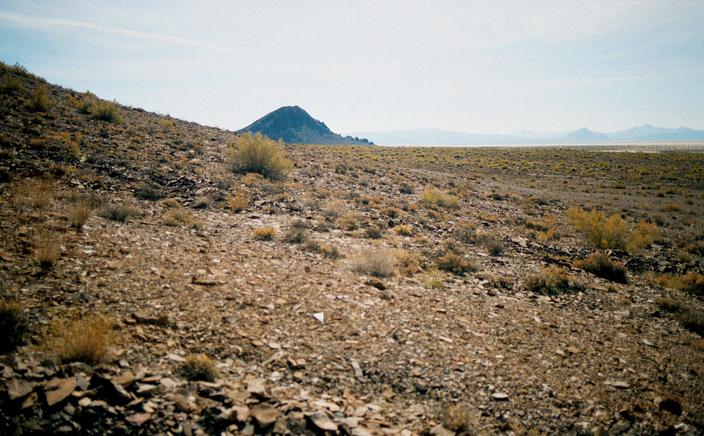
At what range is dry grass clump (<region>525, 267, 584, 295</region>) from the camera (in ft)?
29.3

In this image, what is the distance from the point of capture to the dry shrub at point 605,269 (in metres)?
10.3

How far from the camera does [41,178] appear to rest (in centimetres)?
1100

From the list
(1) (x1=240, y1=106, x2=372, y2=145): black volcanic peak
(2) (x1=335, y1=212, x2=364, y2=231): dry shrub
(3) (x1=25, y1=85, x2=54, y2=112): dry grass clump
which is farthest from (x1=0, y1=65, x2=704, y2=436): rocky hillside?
(1) (x1=240, y1=106, x2=372, y2=145): black volcanic peak

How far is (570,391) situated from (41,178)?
48.7ft

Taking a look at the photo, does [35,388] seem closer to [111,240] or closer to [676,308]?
[111,240]

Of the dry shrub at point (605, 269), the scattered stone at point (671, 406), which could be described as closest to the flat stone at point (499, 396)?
the scattered stone at point (671, 406)

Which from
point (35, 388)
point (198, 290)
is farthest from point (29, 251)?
point (35, 388)

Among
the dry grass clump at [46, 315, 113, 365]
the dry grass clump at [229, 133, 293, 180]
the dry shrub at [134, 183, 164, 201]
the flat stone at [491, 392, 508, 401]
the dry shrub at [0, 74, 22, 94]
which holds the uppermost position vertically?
the dry shrub at [0, 74, 22, 94]

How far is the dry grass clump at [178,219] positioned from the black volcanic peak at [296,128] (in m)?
127

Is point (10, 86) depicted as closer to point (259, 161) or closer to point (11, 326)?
point (259, 161)

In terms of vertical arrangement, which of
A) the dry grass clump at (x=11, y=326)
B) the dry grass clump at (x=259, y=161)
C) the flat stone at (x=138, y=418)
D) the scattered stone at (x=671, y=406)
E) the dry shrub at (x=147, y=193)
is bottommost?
the scattered stone at (x=671, y=406)

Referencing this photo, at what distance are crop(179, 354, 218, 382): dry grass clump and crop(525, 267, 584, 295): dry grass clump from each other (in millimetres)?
7856

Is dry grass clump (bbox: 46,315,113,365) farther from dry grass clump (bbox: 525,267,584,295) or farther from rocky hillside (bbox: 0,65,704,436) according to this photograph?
dry grass clump (bbox: 525,267,584,295)

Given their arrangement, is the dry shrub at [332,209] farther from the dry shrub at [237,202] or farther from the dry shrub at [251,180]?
the dry shrub at [251,180]
